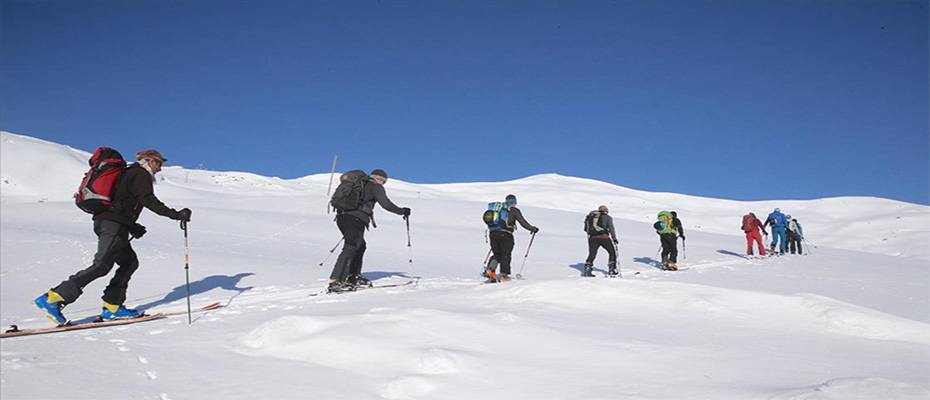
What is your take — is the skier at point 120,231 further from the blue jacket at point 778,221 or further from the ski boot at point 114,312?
the blue jacket at point 778,221

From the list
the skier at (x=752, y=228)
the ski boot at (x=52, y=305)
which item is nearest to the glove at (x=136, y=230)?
the ski boot at (x=52, y=305)

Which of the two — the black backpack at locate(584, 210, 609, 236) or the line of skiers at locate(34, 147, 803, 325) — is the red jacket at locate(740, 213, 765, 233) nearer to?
the black backpack at locate(584, 210, 609, 236)

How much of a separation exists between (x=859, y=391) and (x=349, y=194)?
6177 mm

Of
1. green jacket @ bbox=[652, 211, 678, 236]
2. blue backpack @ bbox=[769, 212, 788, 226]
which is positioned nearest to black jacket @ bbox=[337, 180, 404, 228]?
green jacket @ bbox=[652, 211, 678, 236]

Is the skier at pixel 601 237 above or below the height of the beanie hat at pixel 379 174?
below

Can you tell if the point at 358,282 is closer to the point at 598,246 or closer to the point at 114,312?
the point at 114,312

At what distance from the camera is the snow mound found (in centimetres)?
265

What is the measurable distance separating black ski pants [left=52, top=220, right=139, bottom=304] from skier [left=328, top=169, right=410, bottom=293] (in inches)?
95.7

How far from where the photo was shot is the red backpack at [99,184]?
5320 millimetres

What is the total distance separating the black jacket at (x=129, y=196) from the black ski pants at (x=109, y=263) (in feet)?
0.25

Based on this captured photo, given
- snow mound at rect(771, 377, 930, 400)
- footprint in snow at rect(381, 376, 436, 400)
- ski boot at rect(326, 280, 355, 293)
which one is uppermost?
ski boot at rect(326, 280, 355, 293)

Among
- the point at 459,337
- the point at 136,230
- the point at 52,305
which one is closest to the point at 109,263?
the point at 136,230

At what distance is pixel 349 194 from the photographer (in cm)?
759

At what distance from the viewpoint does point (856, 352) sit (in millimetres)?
3988
